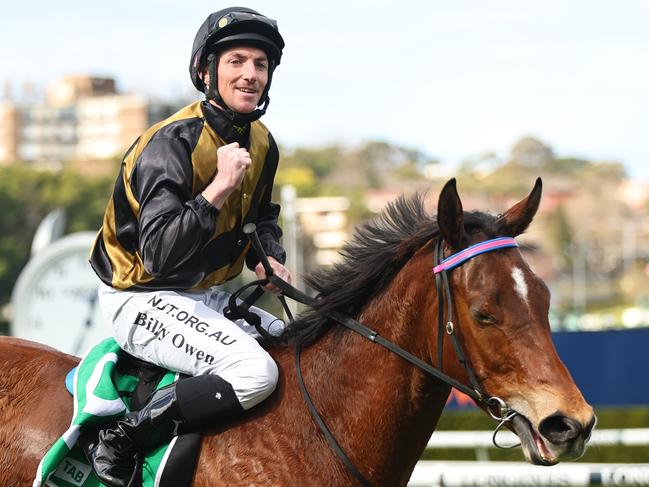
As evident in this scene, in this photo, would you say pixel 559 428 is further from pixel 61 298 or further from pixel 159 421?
pixel 61 298

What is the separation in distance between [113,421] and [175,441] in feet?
0.90

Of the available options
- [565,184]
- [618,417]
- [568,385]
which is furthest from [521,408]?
[565,184]

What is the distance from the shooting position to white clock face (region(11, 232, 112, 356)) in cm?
985

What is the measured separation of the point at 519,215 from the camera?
3.83 metres

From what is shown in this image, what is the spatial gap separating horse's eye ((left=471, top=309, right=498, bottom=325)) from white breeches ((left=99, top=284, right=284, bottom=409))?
30.4 inches

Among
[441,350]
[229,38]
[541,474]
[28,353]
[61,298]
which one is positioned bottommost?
[541,474]

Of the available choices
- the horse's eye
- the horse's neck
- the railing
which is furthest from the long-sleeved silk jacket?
the railing

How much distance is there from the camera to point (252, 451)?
386cm

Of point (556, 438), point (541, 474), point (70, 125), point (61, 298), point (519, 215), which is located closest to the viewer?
point (556, 438)

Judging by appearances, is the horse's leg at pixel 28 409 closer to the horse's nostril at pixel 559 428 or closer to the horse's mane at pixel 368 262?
the horse's mane at pixel 368 262

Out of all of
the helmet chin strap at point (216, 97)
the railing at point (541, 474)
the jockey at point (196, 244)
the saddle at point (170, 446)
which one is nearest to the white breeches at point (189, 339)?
the jockey at point (196, 244)

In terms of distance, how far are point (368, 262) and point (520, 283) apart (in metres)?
0.66

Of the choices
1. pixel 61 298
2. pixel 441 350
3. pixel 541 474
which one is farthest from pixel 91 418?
pixel 61 298

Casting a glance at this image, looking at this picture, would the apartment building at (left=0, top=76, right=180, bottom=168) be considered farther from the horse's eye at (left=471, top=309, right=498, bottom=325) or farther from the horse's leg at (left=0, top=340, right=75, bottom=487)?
the horse's eye at (left=471, top=309, right=498, bottom=325)
